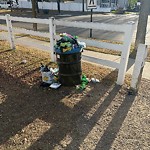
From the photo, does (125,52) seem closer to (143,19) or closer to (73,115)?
(73,115)

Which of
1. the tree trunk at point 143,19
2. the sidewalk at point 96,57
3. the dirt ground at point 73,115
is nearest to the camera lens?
the dirt ground at point 73,115

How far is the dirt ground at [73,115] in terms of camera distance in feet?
10.8

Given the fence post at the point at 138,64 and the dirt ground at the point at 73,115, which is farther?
the fence post at the point at 138,64

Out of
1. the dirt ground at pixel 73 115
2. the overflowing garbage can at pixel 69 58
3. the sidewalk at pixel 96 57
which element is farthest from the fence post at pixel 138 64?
the overflowing garbage can at pixel 69 58

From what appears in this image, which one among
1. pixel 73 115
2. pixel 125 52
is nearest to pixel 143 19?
pixel 125 52

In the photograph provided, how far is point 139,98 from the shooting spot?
15.1 feet

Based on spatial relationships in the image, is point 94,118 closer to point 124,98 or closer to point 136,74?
point 124,98

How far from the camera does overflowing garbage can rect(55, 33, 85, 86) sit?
4648mm

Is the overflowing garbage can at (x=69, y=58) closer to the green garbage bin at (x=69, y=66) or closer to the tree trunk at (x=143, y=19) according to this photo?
the green garbage bin at (x=69, y=66)

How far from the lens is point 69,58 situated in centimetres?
474

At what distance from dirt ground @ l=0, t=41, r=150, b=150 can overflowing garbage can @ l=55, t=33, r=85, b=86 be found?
0.84 feet

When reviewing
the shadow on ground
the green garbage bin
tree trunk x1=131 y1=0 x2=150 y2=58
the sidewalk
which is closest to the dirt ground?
the shadow on ground

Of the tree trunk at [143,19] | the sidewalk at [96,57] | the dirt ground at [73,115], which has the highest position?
the tree trunk at [143,19]

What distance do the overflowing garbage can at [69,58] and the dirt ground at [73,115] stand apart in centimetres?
26
